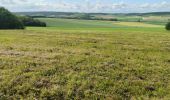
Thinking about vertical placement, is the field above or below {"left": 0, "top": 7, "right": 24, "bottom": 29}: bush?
above

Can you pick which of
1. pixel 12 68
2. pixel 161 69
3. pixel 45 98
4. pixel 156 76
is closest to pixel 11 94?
pixel 45 98

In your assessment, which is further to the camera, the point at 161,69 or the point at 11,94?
the point at 161,69

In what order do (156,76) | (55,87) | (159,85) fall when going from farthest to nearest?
(156,76)
(159,85)
(55,87)

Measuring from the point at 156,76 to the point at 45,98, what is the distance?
4275mm

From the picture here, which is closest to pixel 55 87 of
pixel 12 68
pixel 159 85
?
pixel 12 68

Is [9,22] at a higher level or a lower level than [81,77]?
lower

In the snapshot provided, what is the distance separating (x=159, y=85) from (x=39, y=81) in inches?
150

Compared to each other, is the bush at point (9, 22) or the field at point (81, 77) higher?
the field at point (81, 77)

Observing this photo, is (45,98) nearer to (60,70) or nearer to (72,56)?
(60,70)

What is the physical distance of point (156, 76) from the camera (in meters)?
10.8

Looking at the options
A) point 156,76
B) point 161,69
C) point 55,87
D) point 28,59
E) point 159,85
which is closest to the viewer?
point 55,87

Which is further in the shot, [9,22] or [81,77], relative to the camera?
[9,22]

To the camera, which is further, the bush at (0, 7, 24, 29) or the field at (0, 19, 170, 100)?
the bush at (0, 7, 24, 29)

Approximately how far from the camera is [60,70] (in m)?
10.9
